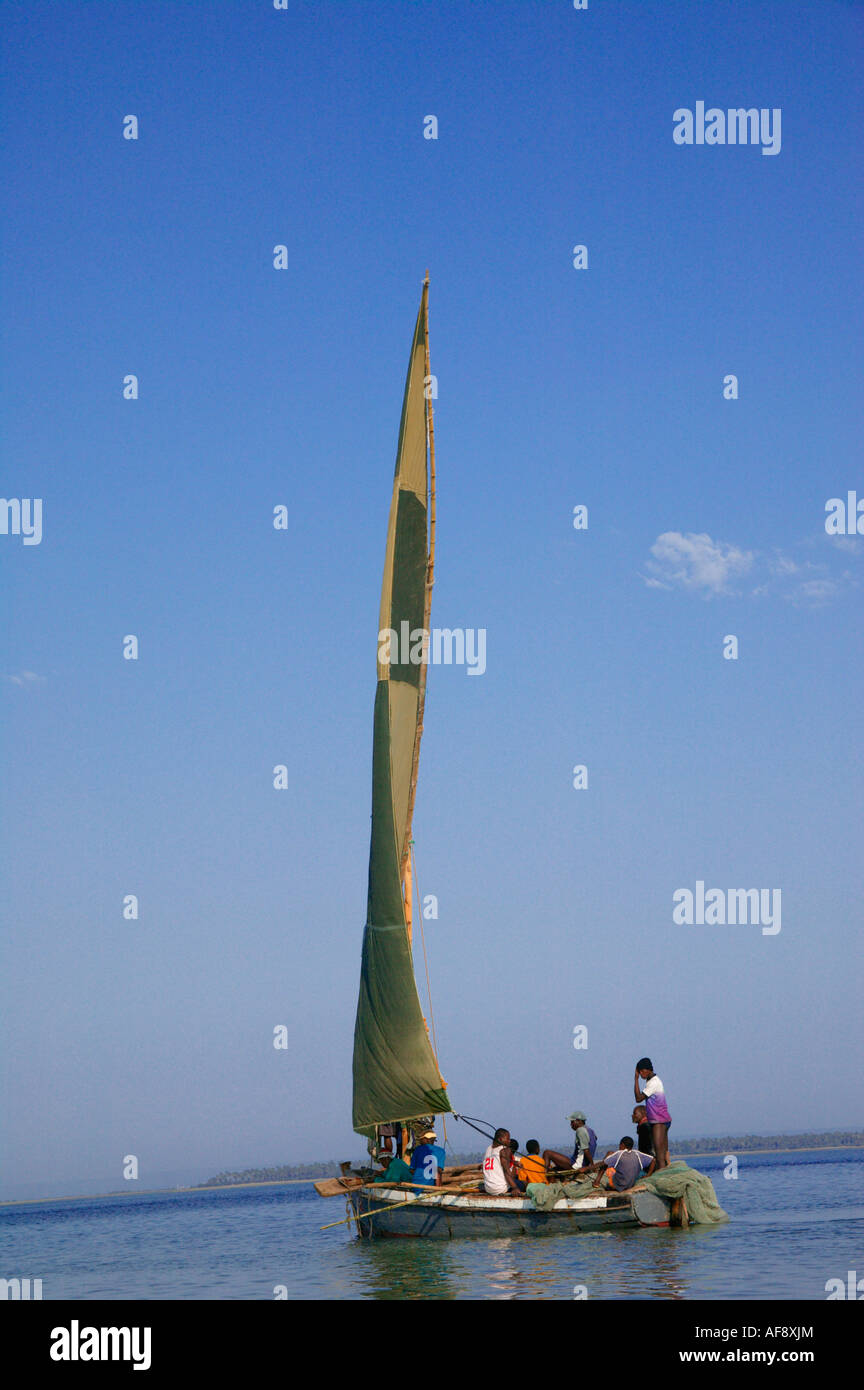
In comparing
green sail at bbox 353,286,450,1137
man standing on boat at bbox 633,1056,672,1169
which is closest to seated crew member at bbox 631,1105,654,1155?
man standing on boat at bbox 633,1056,672,1169

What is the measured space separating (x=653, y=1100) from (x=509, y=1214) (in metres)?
3.11

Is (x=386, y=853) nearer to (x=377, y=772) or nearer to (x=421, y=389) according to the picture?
(x=377, y=772)

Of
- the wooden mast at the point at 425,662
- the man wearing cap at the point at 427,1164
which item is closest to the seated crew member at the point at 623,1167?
the man wearing cap at the point at 427,1164

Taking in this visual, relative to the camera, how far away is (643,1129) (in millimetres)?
22234

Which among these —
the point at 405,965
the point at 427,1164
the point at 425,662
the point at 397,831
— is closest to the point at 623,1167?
the point at 427,1164

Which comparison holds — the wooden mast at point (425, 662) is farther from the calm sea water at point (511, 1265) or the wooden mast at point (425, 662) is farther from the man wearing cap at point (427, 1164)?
the calm sea water at point (511, 1265)

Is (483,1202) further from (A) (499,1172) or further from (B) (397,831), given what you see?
(B) (397,831)

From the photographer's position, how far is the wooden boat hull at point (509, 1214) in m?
21.3

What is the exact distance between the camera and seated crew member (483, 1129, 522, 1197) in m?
22.8

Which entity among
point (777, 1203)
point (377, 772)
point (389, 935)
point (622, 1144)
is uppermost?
point (377, 772)
